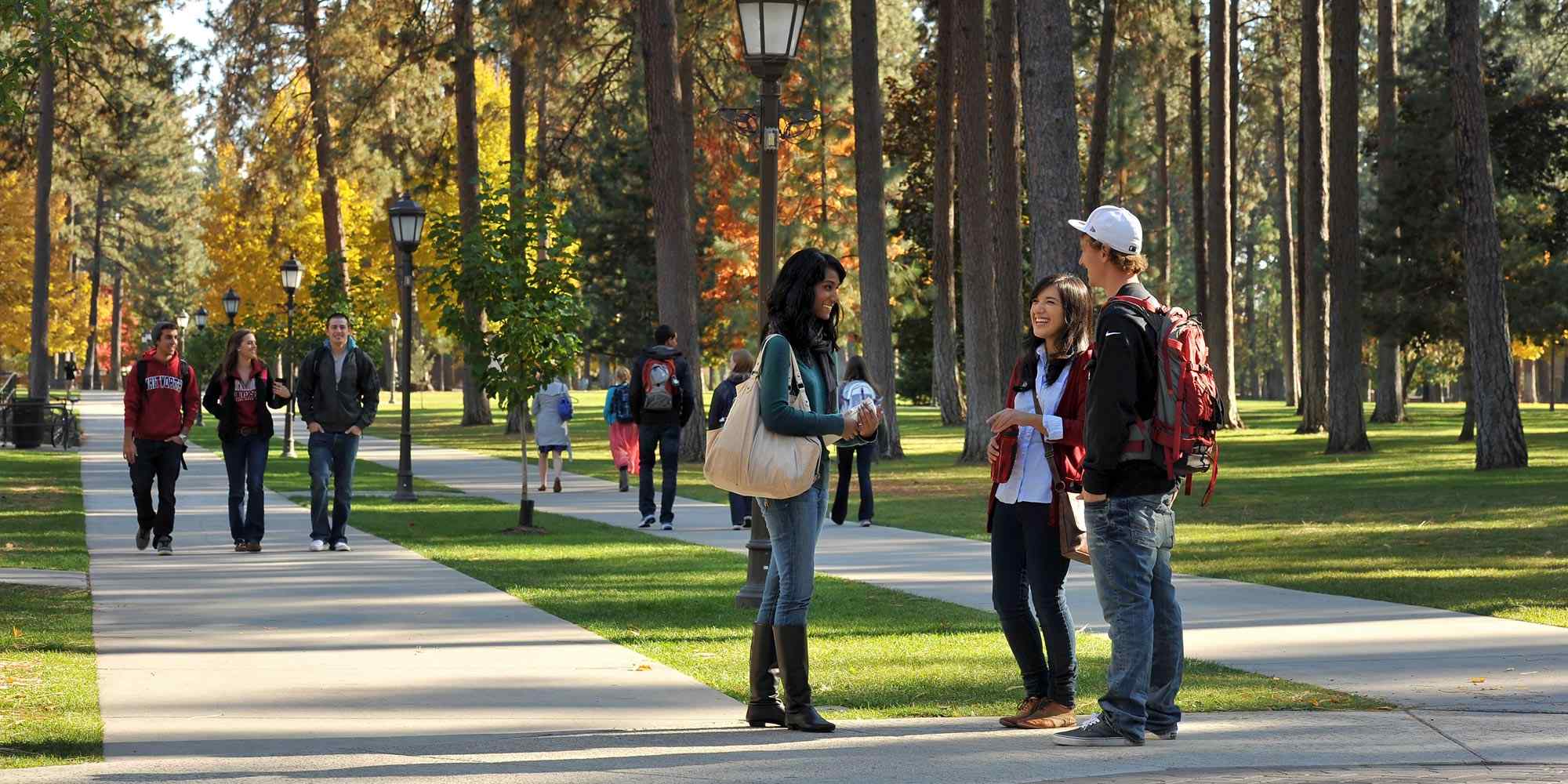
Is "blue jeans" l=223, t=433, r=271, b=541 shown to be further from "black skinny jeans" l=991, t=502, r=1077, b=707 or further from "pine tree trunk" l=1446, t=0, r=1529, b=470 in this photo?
"pine tree trunk" l=1446, t=0, r=1529, b=470

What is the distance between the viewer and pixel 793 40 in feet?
37.7

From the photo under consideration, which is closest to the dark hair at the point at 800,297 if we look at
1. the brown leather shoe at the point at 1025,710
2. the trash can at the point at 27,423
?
the brown leather shoe at the point at 1025,710

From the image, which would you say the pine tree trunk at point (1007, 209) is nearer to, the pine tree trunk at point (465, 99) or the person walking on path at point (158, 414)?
the pine tree trunk at point (465, 99)

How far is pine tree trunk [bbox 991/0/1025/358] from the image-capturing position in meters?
30.4

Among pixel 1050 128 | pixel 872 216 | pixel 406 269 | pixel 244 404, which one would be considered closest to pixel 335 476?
pixel 244 404

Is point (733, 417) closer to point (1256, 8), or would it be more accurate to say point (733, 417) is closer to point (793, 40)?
point (793, 40)

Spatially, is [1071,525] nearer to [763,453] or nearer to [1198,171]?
[763,453]

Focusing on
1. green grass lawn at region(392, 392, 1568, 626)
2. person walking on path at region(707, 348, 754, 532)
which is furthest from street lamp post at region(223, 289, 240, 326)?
person walking on path at region(707, 348, 754, 532)

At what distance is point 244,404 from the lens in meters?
15.0

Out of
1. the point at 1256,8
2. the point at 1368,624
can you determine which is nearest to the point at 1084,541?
the point at 1368,624

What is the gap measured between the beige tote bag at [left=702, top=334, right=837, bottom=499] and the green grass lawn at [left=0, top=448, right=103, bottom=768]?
2.72m

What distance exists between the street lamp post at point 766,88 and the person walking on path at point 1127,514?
4.20 m

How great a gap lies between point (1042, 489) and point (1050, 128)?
1247 centimetres

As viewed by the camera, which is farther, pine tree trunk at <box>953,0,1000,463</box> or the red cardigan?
pine tree trunk at <box>953,0,1000,463</box>
